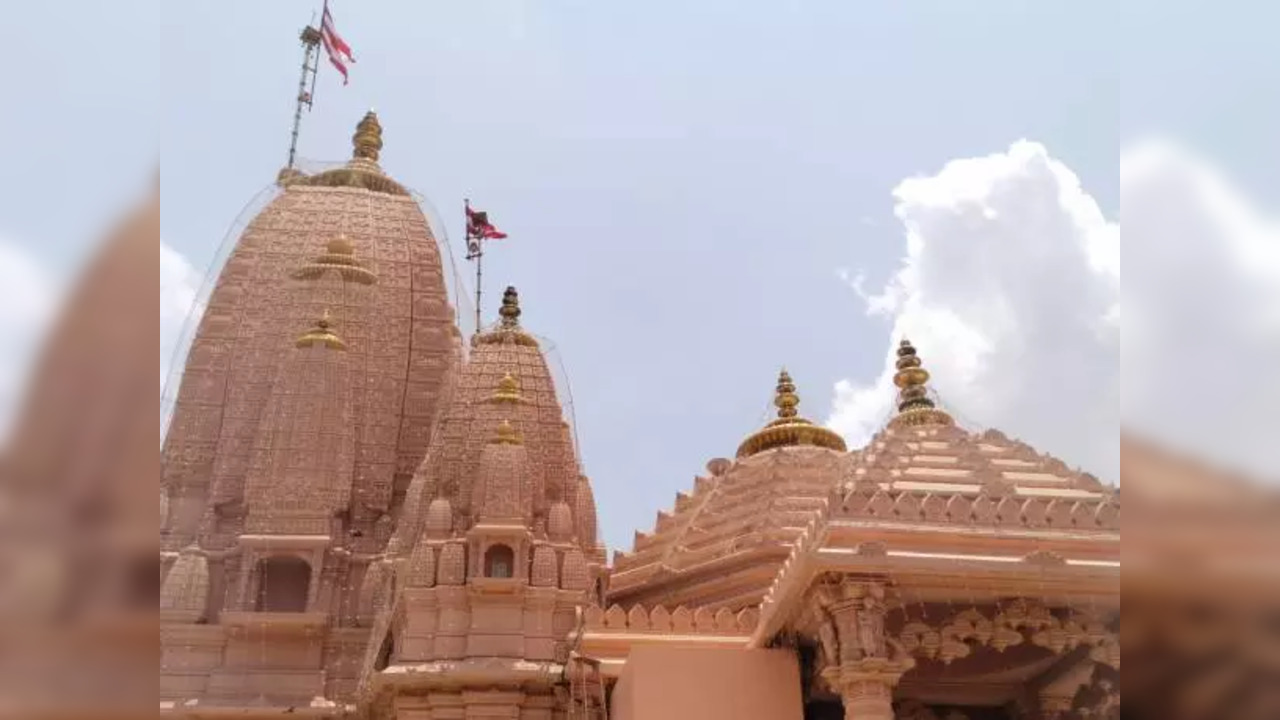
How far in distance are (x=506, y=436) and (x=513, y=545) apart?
2.77 metres

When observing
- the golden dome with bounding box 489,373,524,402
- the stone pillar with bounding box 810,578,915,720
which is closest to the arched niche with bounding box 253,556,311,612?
the golden dome with bounding box 489,373,524,402

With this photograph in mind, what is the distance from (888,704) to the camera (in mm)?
12797

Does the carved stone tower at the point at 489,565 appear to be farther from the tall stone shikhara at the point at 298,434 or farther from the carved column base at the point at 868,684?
the carved column base at the point at 868,684

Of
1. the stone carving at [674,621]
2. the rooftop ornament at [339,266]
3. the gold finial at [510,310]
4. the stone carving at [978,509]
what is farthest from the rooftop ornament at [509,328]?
the stone carving at [978,509]

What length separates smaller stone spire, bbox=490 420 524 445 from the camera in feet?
76.4

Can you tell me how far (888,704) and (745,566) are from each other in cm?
902

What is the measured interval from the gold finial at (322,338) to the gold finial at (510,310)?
4644mm

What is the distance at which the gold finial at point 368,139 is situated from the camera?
1686 inches

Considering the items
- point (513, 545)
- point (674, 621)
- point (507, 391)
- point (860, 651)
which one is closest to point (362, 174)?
point (507, 391)

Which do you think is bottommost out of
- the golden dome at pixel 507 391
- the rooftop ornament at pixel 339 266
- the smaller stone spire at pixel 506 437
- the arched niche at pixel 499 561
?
the arched niche at pixel 499 561

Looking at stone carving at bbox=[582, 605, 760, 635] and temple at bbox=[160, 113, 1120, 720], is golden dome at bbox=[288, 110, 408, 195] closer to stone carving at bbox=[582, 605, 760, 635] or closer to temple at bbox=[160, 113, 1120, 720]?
temple at bbox=[160, 113, 1120, 720]

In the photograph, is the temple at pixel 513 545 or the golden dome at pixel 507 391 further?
the golden dome at pixel 507 391

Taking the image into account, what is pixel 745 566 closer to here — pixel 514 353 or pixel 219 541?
pixel 514 353

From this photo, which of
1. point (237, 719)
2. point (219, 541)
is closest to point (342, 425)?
point (219, 541)
